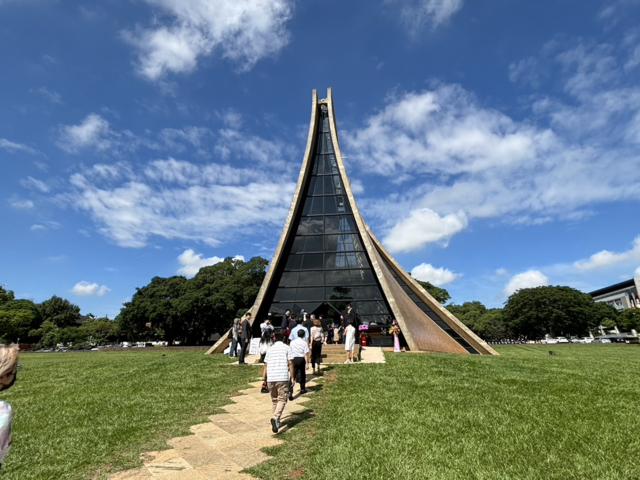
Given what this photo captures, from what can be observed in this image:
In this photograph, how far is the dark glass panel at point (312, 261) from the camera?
766 inches

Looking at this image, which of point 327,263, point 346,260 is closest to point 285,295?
point 327,263

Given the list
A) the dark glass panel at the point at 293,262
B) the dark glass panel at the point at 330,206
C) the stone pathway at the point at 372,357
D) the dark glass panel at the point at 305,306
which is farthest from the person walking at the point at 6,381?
the dark glass panel at the point at 330,206

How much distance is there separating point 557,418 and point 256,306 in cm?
1375

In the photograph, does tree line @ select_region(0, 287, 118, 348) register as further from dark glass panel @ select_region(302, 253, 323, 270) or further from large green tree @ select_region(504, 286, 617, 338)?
large green tree @ select_region(504, 286, 617, 338)

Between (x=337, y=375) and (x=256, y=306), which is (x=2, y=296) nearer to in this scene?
(x=256, y=306)

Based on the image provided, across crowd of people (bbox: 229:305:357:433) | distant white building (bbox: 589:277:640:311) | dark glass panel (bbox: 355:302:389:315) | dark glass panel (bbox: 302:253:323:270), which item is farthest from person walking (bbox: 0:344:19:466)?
distant white building (bbox: 589:277:640:311)

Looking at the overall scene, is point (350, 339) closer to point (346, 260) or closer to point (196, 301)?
point (346, 260)

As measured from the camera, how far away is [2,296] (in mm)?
52219

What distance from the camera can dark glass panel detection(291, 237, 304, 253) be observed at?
2011 cm

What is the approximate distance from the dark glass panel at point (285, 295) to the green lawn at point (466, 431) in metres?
10.0

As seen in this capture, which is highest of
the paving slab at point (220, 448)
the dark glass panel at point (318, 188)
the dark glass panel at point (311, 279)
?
the dark glass panel at point (318, 188)

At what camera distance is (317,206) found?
21359 millimetres

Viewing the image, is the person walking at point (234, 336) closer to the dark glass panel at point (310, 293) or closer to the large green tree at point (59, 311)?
the dark glass panel at point (310, 293)

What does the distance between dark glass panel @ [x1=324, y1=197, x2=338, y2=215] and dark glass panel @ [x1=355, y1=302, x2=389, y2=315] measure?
583cm
